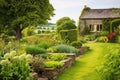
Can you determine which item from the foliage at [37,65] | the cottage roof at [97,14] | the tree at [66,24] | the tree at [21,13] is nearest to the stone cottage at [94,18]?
the cottage roof at [97,14]

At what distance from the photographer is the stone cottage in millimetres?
45062

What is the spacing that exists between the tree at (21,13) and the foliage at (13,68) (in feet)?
84.1

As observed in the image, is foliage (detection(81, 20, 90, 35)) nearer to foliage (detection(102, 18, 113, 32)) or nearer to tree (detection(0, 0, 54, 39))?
foliage (detection(102, 18, 113, 32))

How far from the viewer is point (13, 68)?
363 inches

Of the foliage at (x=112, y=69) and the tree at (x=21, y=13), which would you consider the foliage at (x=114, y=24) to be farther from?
the foliage at (x=112, y=69)

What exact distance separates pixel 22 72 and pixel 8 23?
93.7ft

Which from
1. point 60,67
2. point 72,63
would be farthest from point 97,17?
point 60,67

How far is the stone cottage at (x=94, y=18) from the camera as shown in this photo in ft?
148

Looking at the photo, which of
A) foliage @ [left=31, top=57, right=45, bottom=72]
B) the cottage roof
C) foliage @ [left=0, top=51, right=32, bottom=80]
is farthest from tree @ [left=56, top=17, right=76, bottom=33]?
foliage @ [left=0, top=51, right=32, bottom=80]

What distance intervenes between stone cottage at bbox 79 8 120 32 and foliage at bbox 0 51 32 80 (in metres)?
36.0

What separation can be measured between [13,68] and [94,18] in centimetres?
3691

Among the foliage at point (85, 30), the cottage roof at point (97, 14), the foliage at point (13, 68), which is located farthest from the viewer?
the foliage at point (85, 30)

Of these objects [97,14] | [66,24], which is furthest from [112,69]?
[97,14]

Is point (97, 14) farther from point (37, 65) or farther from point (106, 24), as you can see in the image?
point (37, 65)
